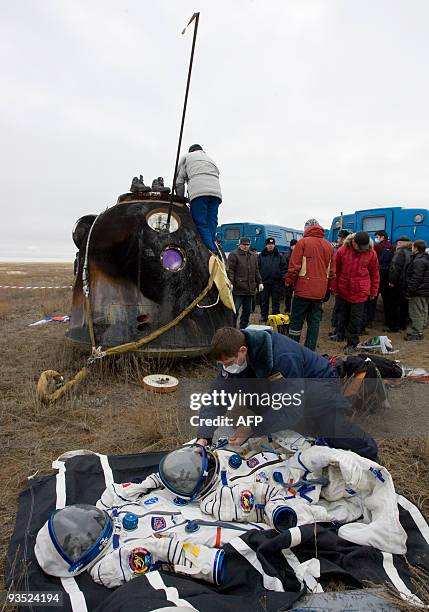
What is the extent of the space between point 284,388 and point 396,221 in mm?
9574

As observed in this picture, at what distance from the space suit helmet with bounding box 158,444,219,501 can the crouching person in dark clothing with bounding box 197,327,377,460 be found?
449mm

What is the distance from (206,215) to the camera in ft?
18.1

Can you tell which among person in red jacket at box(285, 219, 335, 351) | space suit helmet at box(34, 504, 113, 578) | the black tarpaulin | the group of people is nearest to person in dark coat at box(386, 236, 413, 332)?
the group of people

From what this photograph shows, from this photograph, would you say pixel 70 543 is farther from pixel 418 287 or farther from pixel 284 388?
pixel 418 287

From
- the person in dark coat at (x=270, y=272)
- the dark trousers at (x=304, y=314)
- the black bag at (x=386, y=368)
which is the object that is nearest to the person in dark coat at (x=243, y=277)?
the person in dark coat at (x=270, y=272)

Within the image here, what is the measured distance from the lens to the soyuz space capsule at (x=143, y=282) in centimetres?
506

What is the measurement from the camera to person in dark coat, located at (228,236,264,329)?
8.15 metres

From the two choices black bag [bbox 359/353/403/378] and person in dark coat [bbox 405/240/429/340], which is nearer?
black bag [bbox 359/353/403/378]

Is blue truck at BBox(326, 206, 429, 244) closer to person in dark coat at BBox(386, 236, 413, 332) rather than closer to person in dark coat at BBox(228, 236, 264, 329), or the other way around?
person in dark coat at BBox(386, 236, 413, 332)

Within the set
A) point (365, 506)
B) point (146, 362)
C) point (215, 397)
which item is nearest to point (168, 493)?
point (215, 397)

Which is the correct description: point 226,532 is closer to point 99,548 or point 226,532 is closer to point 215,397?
point 99,548

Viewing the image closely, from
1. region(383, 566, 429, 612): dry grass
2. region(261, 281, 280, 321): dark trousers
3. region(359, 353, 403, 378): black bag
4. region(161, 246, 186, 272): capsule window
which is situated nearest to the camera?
region(383, 566, 429, 612): dry grass

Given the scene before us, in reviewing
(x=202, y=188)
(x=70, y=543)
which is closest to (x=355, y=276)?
(x=202, y=188)

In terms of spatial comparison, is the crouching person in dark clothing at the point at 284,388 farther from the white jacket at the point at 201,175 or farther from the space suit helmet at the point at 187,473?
the white jacket at the point at 201,175
